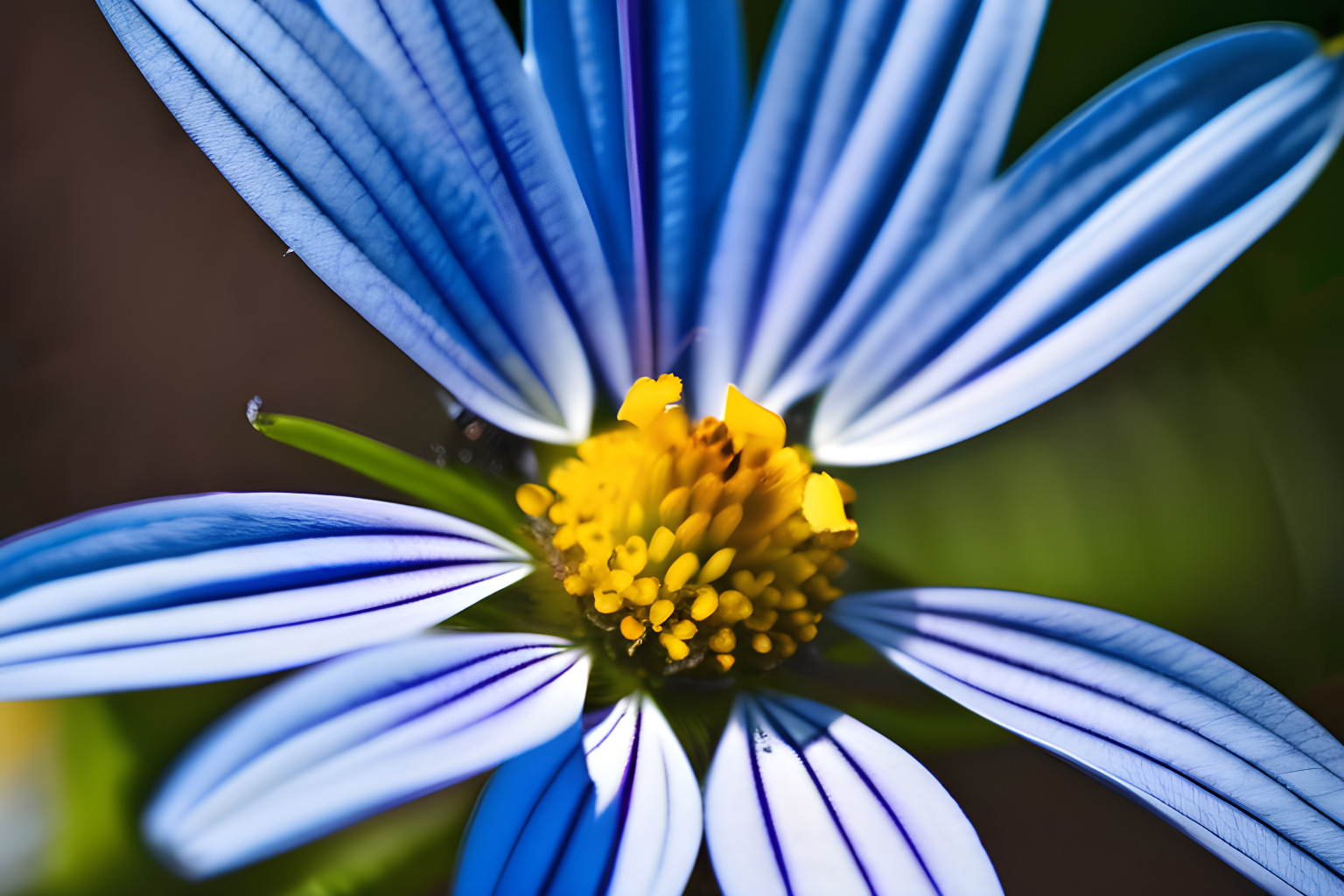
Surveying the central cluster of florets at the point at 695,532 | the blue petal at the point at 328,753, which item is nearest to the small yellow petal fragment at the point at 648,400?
the central cluster of florets at the point at 695,532

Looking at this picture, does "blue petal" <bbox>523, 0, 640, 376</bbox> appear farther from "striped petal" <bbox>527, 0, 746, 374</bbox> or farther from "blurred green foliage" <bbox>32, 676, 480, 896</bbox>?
"blurred green foliage" <bbox>32, 676, 480, 896</bbox>

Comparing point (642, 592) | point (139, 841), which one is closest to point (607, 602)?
point (642, 592)

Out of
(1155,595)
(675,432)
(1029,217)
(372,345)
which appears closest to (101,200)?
(372,345)

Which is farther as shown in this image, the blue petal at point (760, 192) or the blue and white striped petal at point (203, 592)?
the blue petal at point (760, 192)

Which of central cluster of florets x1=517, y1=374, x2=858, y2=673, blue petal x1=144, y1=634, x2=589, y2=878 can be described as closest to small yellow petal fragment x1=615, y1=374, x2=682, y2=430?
central cluster of florets x1=517, y1=374, x2=858, y2=673

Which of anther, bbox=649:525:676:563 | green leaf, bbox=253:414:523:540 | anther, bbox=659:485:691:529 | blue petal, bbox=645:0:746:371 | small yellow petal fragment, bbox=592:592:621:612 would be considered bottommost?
small yellow petal fragment, bbox=592:592:621:612

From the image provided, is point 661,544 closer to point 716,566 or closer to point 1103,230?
point 716,566

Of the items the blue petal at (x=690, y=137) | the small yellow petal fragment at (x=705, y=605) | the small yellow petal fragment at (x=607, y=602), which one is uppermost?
the blue petal at (x=690, y=137)

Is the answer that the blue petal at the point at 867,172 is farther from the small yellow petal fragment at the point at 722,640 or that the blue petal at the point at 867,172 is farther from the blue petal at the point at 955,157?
the small yellow petal fragment at the point at 722,640
